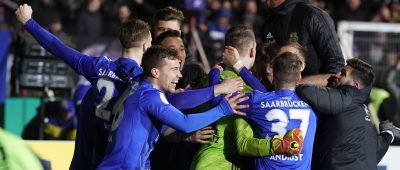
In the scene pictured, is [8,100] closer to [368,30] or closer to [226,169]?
[368,30]

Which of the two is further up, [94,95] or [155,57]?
[155,57]

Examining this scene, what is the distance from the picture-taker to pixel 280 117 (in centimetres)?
714

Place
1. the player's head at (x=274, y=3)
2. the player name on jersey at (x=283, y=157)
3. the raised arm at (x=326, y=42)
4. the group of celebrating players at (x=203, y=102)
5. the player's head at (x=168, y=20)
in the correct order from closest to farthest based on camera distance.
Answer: the group of celebrating players at (x=203, y=102) < the player name on jersey at (x=283, y=157) < the raised arm at (x=326, y=42) < the player's head at (x=274, y=3) < the player's head at (x=168, y=20)

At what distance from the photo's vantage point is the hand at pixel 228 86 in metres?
6.94

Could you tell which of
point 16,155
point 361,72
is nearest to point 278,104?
point 361,72

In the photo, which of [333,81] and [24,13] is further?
[24,13]

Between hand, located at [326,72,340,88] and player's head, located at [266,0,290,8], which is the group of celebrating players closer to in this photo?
hand, located at [326,72,340,88]

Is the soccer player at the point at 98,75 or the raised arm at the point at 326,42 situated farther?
the raised arm at the point at 326,42

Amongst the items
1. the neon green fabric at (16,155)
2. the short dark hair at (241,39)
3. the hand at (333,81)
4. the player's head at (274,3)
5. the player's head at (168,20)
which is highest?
the player's head at (274,3)

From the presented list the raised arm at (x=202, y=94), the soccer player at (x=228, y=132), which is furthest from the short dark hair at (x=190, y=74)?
the raised arm at (x=202, y=94)

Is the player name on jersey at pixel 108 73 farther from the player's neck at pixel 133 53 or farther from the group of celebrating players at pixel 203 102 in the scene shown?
the player's neck at pixel 133 53

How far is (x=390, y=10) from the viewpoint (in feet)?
66.2

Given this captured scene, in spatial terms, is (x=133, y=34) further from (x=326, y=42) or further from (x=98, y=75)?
(x=326, y=42)

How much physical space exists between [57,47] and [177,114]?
1.56 meters
